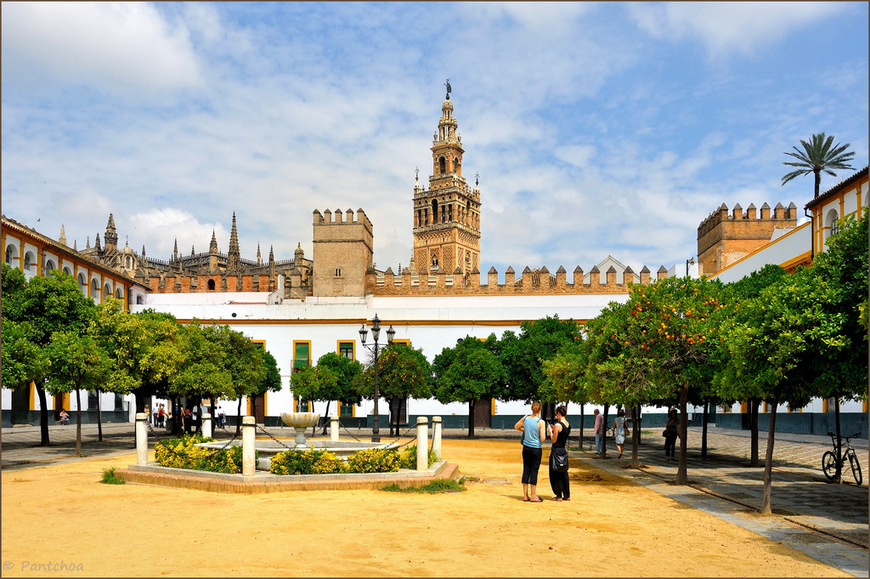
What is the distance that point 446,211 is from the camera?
300 feet

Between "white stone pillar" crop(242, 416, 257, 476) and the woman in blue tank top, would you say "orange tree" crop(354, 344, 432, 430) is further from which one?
the woman in blue tank top

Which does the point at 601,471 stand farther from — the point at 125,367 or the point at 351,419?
the point at 351,419

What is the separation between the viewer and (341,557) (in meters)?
6.92

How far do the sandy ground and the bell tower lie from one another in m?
76.6

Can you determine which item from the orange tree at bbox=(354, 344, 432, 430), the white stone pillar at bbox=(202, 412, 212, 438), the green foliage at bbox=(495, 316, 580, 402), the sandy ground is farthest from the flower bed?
the green foliage at bbox=(495, 316, 580, 402)

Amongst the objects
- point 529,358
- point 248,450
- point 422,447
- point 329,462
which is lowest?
point 329,462

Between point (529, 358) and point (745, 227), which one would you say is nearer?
point (529, 358)

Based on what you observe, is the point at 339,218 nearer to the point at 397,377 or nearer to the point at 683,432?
the point at 397,377

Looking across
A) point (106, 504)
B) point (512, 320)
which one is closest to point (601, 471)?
point (106, 504)

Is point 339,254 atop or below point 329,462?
atop

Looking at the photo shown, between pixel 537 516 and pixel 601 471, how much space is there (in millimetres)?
7483

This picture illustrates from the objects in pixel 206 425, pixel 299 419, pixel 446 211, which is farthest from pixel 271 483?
pixel 446 211

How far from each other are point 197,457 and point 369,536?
620 centimetres

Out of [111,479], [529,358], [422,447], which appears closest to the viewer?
[422,447]
